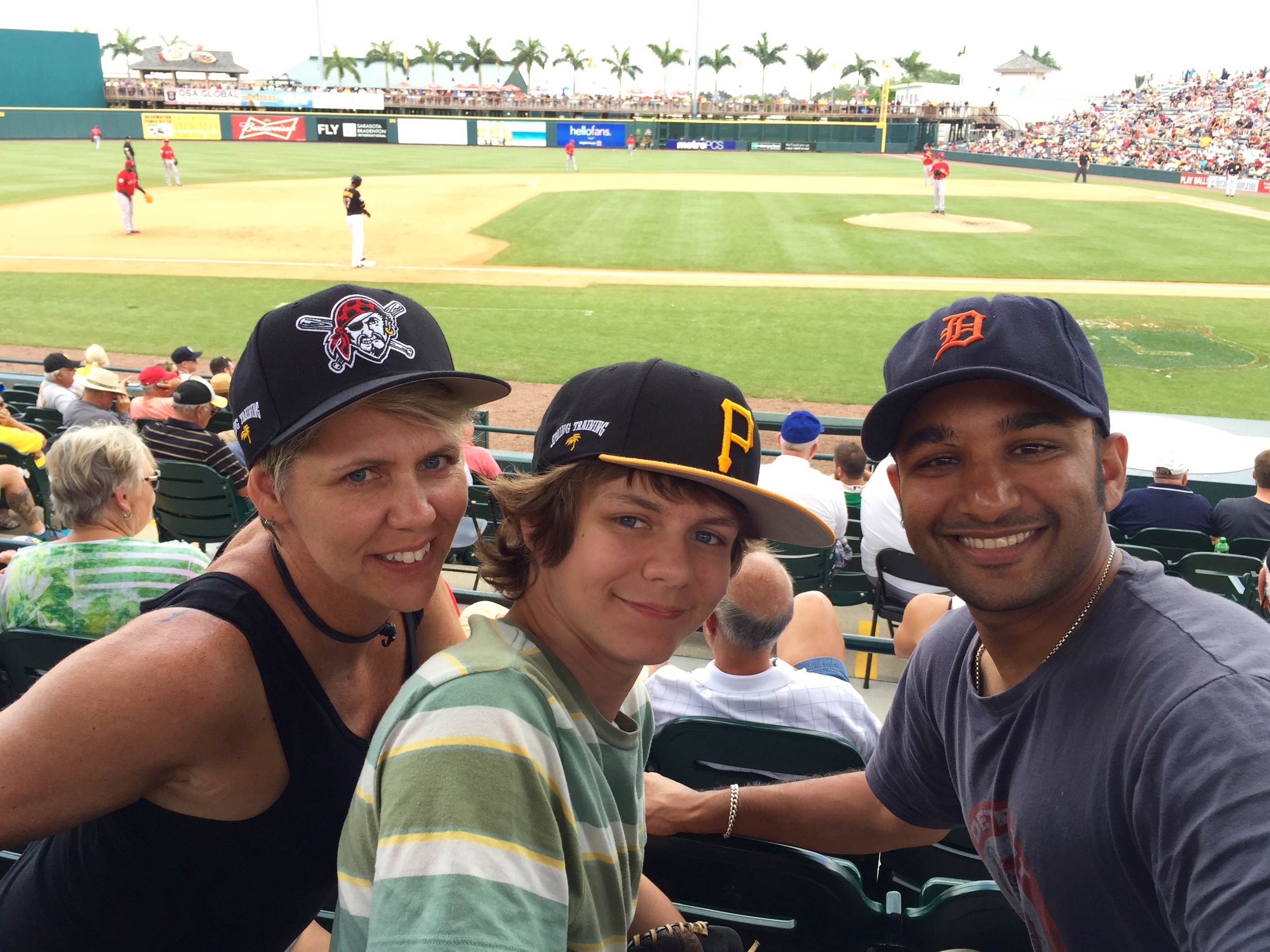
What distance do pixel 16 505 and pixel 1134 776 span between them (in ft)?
23.9

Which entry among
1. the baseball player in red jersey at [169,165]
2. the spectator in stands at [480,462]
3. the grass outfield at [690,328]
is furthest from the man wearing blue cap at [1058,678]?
the baseball player in red jersey at [169,165]

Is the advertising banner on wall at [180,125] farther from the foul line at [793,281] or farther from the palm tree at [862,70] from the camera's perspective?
the palm tree at [862,70]

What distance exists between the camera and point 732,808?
2.20 metres

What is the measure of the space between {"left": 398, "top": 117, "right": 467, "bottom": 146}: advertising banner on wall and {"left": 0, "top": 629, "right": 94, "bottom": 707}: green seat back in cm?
5800

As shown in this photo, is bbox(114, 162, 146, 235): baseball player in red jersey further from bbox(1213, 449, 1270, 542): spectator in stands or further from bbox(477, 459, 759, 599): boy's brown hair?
bbox(477, 459, 759, 599): boy's brown hair

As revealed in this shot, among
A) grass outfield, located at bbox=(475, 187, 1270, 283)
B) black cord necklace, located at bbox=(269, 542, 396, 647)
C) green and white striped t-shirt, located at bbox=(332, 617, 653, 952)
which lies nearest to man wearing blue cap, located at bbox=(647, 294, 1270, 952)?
green and white striped t-shirt, located at bbox=(332, 617, 653, 952)

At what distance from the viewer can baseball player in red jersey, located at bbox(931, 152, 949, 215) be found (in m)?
26.3

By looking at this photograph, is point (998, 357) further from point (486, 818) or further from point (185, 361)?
point (185, 361)

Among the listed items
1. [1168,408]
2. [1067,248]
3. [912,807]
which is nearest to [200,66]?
[1067,248]

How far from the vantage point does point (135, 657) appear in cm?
150

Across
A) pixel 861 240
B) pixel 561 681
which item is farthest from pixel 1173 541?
pixel 861 240

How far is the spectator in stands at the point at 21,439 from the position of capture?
721 centimetres

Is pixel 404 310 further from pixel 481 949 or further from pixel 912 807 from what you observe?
pixel 912 807

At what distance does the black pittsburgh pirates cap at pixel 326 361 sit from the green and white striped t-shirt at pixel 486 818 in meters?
0.52
